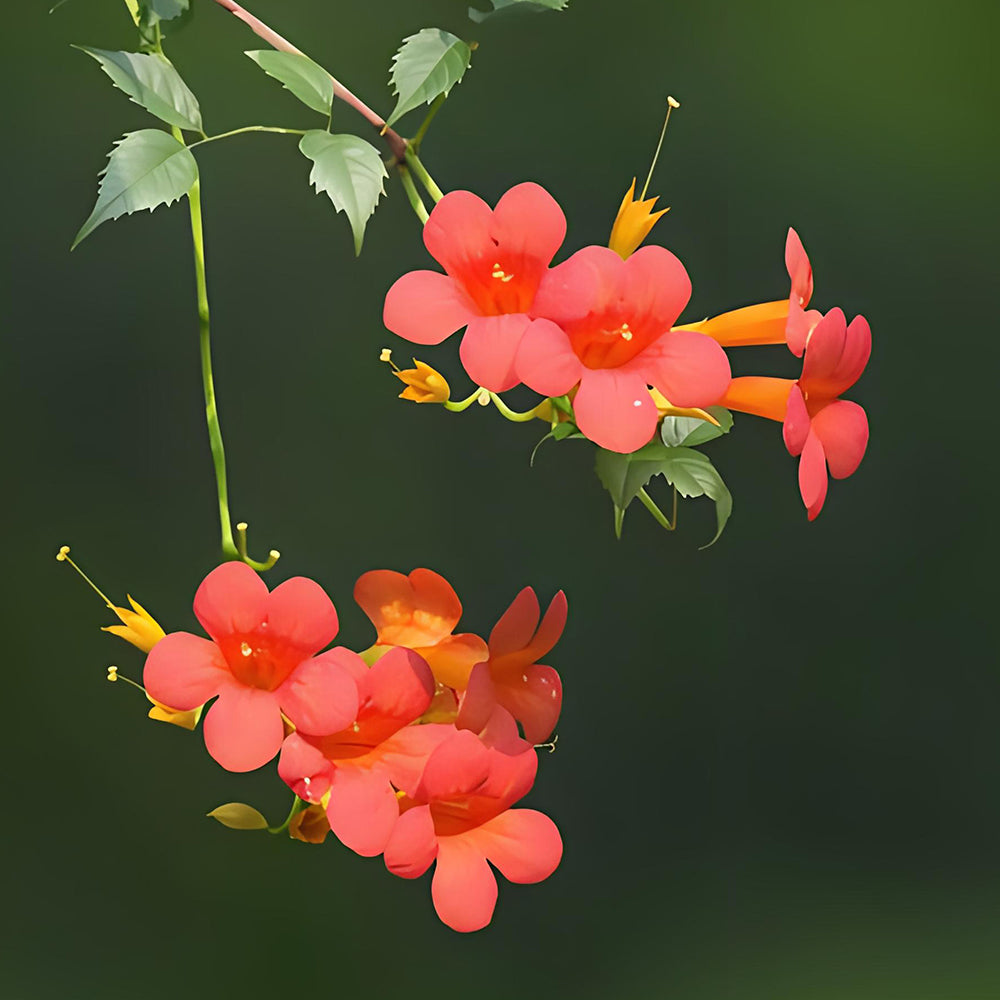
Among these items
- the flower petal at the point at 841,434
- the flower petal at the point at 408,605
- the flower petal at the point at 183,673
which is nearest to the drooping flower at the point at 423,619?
the flower petal at the point at 408,605

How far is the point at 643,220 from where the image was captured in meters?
0.61

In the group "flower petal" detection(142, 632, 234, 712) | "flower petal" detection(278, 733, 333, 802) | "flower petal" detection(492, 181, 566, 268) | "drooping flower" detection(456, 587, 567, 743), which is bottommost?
"flower petal" detection(278, 733, 333, 802)

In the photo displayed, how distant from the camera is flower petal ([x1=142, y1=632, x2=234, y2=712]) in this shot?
1.83 feet

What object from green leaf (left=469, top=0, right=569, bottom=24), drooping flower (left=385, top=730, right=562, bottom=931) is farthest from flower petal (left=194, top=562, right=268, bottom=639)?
green leaf (left=469, top=0, right=569, bottom=24)

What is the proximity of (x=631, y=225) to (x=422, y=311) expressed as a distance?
12cm

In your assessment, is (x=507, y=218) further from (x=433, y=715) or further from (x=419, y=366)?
(x=433, y=715)

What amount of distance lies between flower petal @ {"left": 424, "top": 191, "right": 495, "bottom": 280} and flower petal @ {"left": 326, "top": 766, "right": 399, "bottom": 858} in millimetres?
245

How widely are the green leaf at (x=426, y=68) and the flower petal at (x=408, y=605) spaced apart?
0.23 meters

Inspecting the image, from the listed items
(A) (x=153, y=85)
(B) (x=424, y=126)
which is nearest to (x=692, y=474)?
(B) (x=424, y=126)

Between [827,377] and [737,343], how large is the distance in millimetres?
52

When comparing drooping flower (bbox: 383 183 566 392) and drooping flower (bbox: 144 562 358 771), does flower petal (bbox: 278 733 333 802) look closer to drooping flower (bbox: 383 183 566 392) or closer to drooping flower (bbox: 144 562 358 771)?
drooping flower (bbox: 144 562 358 771)

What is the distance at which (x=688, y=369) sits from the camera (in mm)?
566

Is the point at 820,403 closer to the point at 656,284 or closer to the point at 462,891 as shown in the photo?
the point at 656,284

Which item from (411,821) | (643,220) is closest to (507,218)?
(643,220)
